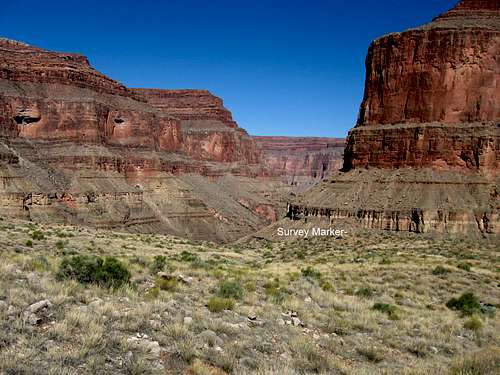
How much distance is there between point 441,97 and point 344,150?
1291 centimetres

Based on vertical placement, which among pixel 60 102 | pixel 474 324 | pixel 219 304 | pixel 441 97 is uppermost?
pixel 441 97

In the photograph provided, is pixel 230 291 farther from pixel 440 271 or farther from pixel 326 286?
pixel 440 271

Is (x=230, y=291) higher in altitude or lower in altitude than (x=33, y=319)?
lower

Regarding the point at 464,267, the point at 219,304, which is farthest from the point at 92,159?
the point at 219,304

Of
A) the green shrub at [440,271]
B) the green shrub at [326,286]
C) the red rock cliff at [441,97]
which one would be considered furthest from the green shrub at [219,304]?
the red rock cliff at [441,97]

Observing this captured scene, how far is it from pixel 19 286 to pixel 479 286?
Result: 16.4 m

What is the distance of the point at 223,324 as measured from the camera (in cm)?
870

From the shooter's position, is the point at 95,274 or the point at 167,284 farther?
the point at 167,284

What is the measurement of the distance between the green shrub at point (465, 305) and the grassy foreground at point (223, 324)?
6 cm

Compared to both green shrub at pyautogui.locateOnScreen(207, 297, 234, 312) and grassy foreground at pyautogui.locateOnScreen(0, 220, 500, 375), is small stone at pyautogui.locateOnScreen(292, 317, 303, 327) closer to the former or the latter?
grassy foreground at pyautogui.locateOnScreen(0, 220, 500, 375)

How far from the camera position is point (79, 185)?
188ft

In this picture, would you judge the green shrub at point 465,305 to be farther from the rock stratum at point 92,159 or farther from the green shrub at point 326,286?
the rock stratum at point 92,159

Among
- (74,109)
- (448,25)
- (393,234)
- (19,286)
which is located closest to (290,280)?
(19,286)

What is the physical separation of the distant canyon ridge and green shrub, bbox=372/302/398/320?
3084cm
